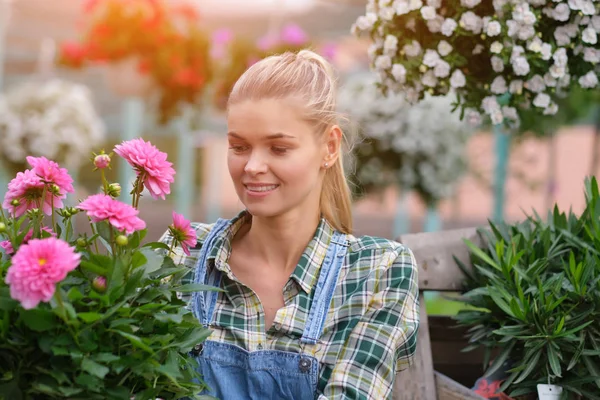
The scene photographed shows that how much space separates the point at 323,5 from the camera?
666 cm

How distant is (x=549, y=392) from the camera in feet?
6.07

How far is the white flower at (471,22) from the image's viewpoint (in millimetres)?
2086

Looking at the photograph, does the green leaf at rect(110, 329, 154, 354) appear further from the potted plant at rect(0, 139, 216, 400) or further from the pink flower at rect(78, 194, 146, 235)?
the pink flower at rect(78, 194, 146, 235)

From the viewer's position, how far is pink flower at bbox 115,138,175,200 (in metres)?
1.39

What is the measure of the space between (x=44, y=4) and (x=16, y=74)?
10.4ft

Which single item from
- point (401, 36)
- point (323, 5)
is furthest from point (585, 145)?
point (401, 36)

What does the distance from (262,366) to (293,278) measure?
0.19 meters

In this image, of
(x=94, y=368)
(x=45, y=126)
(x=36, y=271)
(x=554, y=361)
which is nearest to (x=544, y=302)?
(x=554, y=361)

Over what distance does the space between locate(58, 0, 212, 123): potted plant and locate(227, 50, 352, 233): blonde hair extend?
9.93 ft

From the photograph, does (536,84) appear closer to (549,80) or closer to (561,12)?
(549,80)

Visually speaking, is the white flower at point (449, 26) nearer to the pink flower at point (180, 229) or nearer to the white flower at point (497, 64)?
the white flower at point (497, 64)

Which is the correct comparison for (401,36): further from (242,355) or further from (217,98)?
(217,98)

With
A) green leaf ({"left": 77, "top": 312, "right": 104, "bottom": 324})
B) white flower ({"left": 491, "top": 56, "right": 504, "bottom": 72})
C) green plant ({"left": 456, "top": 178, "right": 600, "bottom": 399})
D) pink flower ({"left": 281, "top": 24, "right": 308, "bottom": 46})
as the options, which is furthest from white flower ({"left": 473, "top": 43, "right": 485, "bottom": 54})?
pink flower ({"left": 281, "top": 24, "right": 308, "bottom": 46})

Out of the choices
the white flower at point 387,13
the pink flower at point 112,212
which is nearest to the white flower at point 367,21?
the white flower at point 387,13
